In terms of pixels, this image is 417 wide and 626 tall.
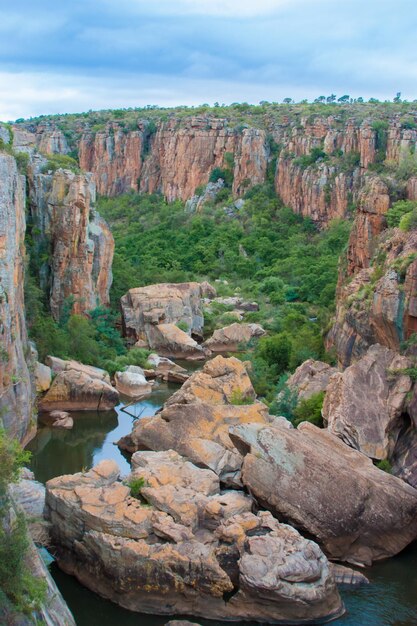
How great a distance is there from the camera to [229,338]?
43438 millimetres

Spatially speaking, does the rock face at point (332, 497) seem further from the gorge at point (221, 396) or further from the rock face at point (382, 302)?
the rock face at point (382, 302)

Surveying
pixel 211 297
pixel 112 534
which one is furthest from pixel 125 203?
pixel 112 534

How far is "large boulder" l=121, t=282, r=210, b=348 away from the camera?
140ft

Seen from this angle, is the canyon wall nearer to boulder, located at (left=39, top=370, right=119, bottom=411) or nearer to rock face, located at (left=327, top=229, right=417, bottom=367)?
boulder, located at (left=39, top=370, right=119, bottom=411)

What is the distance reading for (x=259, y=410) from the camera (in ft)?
83.1

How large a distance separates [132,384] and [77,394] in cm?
352

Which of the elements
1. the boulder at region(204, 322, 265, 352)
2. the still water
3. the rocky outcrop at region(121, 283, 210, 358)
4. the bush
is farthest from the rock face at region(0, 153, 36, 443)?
the boulder at region(204, 322, 265, 352)

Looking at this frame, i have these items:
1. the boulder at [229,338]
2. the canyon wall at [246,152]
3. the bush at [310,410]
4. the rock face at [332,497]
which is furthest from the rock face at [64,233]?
the rock face at [332,497]

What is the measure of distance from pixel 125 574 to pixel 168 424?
7.34 m

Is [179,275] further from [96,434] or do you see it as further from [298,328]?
[96,434]

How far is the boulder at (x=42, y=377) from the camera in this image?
30.4 meters

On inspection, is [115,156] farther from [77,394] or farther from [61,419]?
[61,419]

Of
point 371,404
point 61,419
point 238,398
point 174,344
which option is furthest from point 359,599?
point 174,344

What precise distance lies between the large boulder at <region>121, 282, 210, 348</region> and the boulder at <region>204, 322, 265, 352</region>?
1.53m
